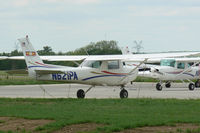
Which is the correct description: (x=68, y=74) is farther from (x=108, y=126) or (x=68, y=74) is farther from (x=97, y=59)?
(x=108, y=126)

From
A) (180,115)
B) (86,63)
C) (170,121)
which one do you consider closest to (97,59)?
(86,63)

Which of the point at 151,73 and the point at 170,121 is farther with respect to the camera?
the point at 151,73

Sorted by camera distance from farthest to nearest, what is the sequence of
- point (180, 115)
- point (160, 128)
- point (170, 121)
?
point (180, 115)
point (170, 121)
point (160, 128)

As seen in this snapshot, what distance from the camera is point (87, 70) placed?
2270 centimetres

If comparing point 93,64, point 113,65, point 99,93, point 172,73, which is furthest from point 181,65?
point 93,64

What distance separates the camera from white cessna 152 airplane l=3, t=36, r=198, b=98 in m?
21.4

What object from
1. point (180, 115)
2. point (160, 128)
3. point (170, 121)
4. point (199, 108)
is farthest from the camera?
point (199, 108)

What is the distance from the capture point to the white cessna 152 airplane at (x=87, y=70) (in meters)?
21.4

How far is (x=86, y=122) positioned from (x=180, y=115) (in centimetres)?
309

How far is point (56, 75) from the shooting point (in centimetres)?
2175

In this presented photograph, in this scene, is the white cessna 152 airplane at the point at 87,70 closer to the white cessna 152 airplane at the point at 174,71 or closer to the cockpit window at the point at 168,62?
the white cessna 152 airplane at the point at 174,71

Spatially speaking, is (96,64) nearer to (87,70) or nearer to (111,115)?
(87,70)

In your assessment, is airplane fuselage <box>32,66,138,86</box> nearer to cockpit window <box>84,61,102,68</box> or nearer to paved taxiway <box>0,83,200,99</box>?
cockpit window <box>84,61,102,68</box>

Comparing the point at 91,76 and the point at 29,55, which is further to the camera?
the point at 91,76
